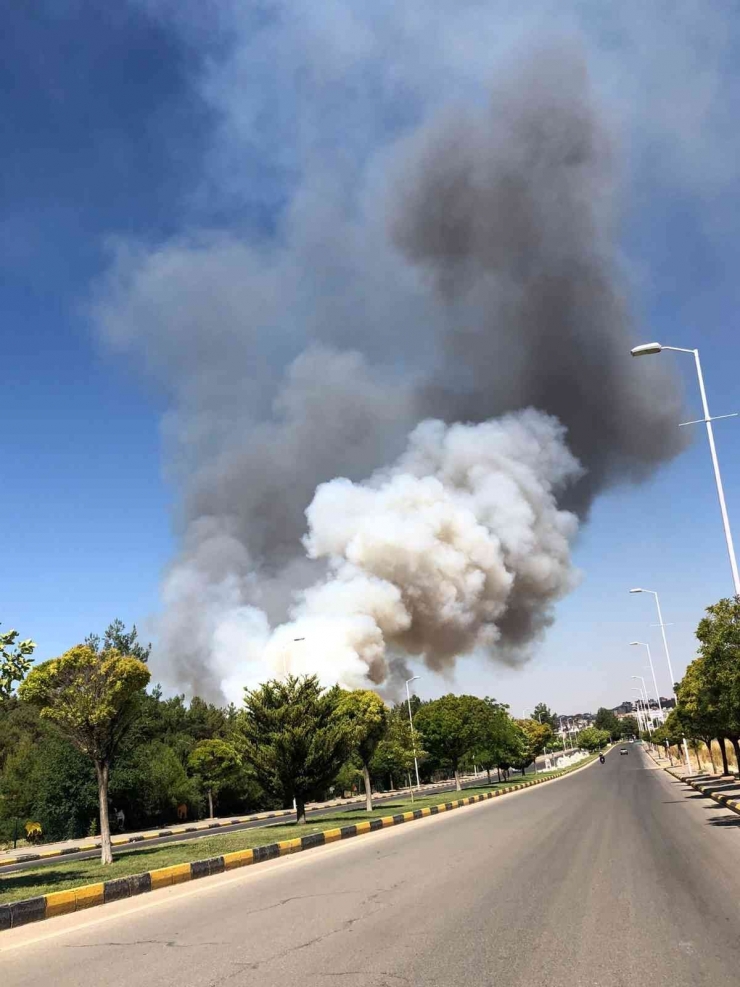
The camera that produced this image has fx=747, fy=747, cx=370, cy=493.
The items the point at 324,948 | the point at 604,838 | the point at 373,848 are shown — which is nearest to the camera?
the point at 324,948

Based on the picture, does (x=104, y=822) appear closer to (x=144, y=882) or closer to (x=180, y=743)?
(x=144, y=882)

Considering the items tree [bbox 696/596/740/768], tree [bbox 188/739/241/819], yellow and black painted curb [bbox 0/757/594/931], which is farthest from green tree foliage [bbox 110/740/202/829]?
tree [bbox 696/596/740/768]

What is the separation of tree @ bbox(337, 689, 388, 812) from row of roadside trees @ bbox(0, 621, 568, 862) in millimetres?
57

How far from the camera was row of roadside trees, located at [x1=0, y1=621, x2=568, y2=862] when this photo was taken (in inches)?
634

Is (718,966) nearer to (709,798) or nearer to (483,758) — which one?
(709,798)

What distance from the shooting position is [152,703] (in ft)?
171

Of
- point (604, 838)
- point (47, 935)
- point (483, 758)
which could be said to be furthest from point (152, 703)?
point (47, 935)

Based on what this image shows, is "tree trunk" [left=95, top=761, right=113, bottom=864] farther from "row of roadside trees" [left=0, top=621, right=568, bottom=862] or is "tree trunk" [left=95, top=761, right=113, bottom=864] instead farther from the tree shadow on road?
the tree shadow on road

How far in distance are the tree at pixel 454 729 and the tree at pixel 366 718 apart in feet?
37.3

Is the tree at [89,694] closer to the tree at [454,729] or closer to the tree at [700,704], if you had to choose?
the tree at [700,704]

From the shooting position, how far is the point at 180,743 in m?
49.3

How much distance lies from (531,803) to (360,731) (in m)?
7.00

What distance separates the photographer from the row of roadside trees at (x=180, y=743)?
1611 centimetres

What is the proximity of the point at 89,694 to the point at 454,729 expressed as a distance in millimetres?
29816
